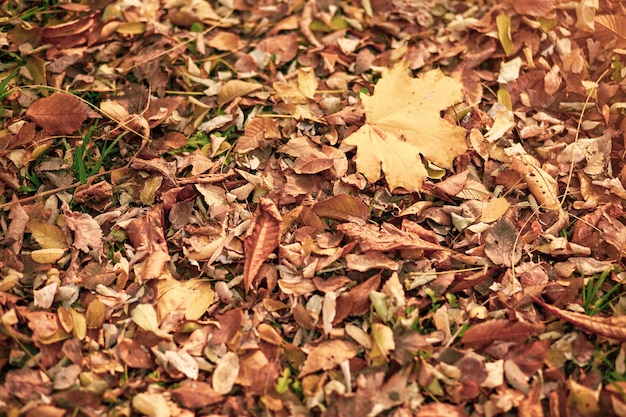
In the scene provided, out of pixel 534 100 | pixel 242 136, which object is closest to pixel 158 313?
pixel 242 136

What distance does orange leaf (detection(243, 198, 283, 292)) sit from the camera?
4.61ft

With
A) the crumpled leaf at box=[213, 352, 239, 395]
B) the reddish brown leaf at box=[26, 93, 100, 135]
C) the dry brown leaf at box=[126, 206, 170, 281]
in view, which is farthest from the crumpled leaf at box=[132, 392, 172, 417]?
the reddish brown leaf at box=[26, 93, 100, 135]

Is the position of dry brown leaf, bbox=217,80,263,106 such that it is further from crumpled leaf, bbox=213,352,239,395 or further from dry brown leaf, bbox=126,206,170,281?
crumpled leaf, bbox=213,352,239,395

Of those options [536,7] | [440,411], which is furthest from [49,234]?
[536,7]

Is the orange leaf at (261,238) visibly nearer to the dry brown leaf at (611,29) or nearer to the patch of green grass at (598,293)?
the patch of green grass at (598,293)

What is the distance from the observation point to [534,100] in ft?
5.68

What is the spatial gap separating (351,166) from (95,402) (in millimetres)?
833

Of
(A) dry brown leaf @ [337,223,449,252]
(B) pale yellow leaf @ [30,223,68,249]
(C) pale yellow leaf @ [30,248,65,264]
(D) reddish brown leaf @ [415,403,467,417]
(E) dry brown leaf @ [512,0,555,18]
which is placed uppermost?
(E) dry brown leaf @ [512,0,555,18]

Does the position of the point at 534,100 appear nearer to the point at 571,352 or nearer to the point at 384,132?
the point at 384,132

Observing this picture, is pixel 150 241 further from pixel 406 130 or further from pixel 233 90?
pixel 406 130

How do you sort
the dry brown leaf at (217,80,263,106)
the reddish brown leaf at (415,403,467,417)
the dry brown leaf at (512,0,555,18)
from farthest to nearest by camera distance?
the dry brown leaf at (512,0,555,18) < the dry brown leaf at (217,80,263,106) < the reddish brown leaf at (415,403,467,417)

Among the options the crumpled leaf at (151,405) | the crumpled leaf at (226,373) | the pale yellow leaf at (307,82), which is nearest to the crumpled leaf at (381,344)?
the crumpled leaf at (226,373)

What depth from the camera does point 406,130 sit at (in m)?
1.58

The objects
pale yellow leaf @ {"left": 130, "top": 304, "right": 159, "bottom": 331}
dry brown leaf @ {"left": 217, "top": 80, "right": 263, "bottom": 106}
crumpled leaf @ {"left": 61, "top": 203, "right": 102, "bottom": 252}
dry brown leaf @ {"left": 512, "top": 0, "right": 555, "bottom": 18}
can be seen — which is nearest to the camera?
pale yellow leaf @ {"left": 130, "top": 304, "right": 159, "bottom": 331}
